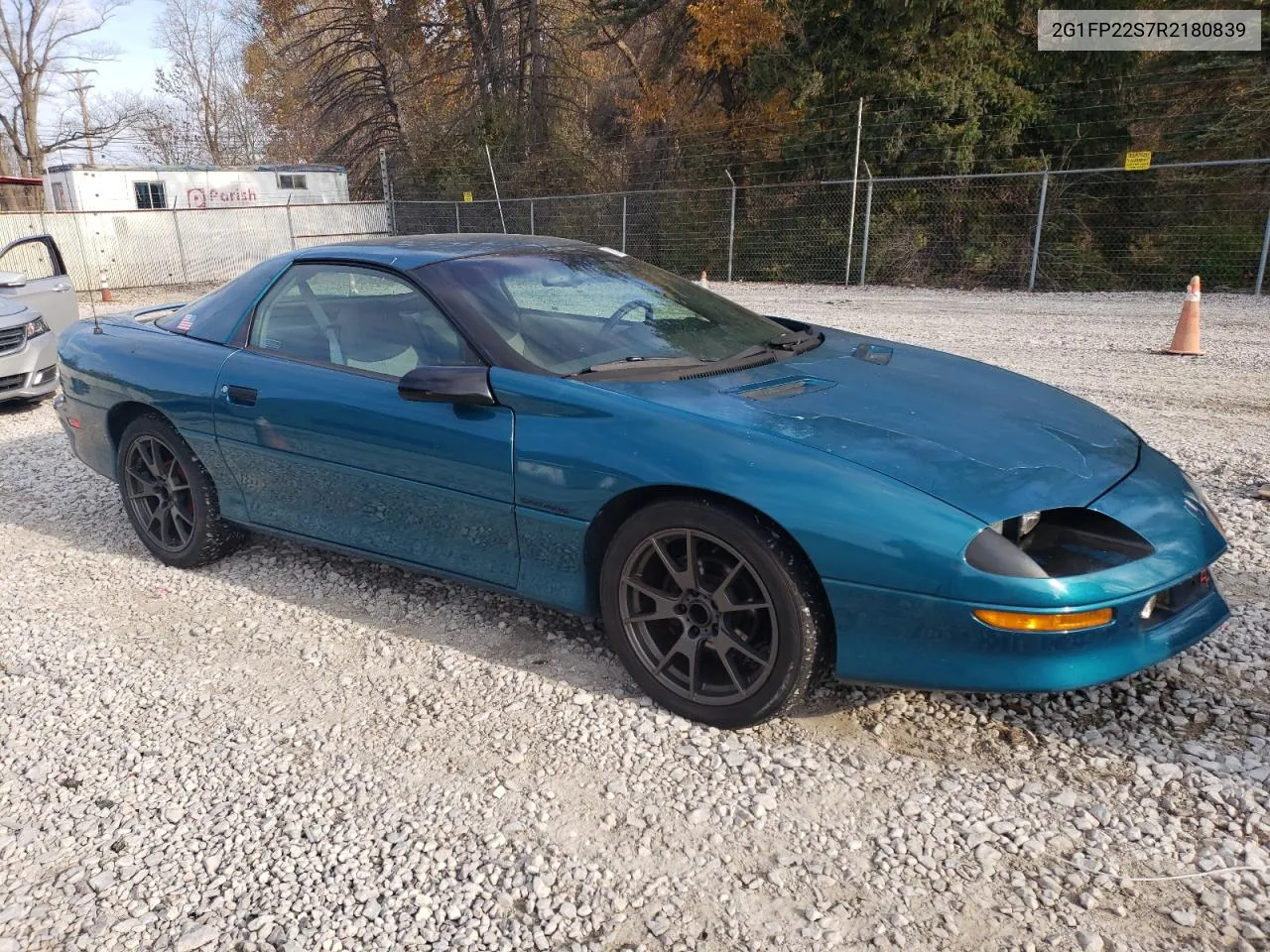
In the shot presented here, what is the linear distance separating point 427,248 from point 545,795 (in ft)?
7.32

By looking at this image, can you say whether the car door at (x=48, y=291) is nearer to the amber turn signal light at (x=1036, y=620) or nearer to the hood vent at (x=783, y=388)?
the hood vent at (x=783, y=388)

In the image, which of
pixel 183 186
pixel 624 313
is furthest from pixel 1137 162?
pixel 183 186

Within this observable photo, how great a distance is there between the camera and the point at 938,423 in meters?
2.80

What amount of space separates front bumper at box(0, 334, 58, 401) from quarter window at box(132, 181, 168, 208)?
64.6ft

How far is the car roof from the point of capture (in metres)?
3.53

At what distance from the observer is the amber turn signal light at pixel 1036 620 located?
2279 mm

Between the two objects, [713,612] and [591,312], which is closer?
[713,612]

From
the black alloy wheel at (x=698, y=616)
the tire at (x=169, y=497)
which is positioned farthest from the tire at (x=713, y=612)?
the tire at (x=169, y=497)

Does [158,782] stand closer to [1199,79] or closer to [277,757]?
[277,757]

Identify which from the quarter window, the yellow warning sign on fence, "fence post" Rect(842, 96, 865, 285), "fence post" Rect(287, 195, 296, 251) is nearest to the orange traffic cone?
the yellow warning sign on fence

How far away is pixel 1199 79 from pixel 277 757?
62.6 ft

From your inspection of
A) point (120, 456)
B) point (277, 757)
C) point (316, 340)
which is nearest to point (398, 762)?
point (277, 757)

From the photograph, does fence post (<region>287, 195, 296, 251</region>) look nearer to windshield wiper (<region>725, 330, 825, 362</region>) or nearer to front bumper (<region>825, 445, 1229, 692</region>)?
windshield wiper (<region>725, 330, 825, 362</region>)

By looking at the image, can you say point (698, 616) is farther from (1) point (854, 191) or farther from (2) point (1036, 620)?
(1) point (854, 191)
